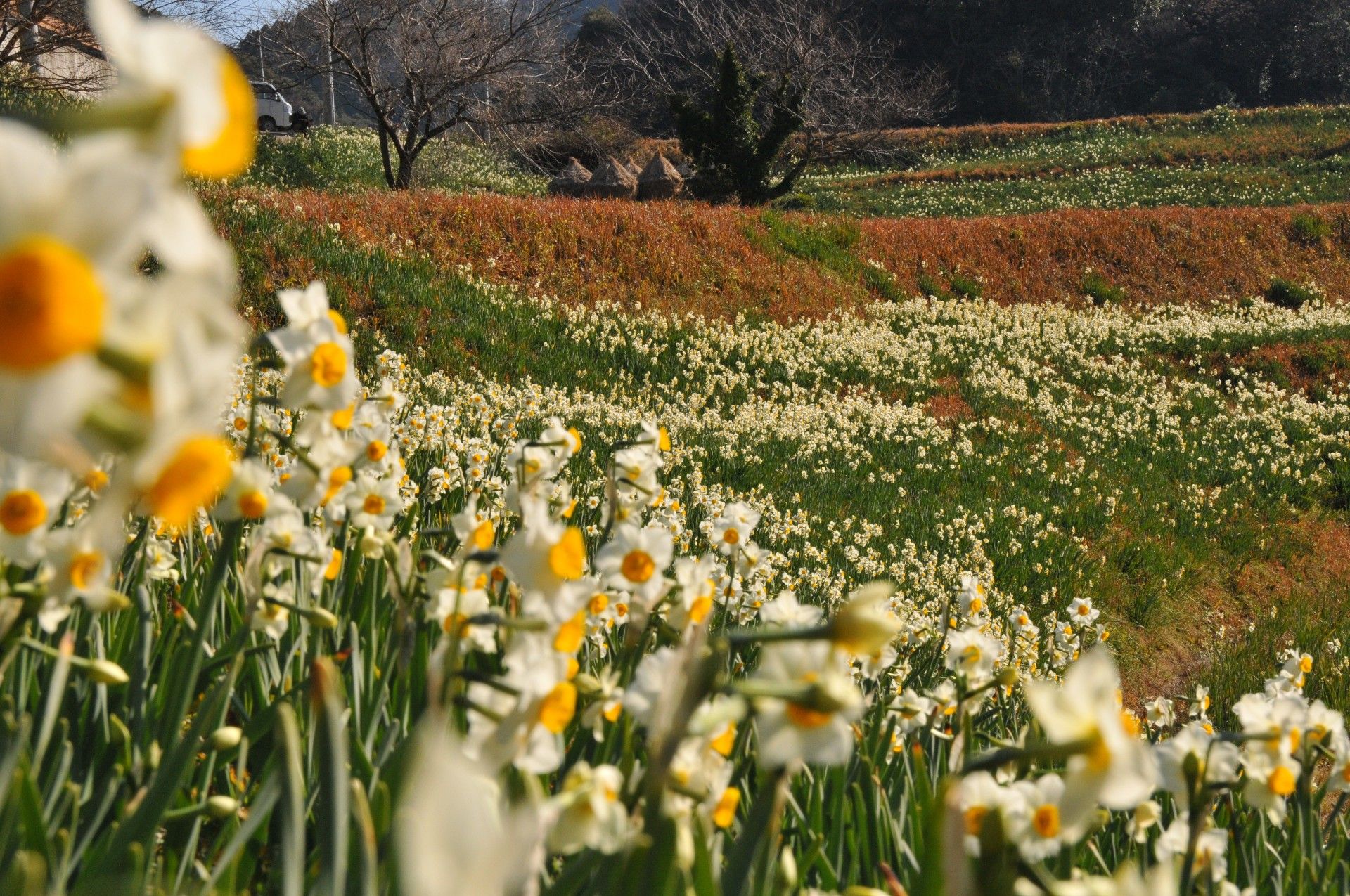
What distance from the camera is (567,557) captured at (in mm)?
946

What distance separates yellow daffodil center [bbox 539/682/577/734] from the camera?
2.81 ft

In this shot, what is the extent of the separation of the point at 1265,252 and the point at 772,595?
17.1 meters

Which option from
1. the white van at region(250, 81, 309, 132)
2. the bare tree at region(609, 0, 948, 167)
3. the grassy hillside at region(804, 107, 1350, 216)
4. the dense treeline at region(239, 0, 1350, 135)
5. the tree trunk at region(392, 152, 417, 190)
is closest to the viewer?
the tree trunk at region(392, 152, 417, 190)

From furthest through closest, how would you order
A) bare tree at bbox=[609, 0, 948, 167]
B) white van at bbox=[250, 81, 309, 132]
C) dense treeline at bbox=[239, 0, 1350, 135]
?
dense treeline at bbox=[239, 0, 1350, 135] < white van at bbox=[250, 81, 309, 132] < bare tree at bbox=[609, 0, 948, 167]

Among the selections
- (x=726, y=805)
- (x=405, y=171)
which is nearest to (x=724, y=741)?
(x=726, y=805)

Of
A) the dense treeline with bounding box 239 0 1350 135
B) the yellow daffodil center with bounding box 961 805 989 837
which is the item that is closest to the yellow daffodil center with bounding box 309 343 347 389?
the yellow daffodil center with bounding box 961 805 989 837

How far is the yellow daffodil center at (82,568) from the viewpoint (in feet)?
3.32

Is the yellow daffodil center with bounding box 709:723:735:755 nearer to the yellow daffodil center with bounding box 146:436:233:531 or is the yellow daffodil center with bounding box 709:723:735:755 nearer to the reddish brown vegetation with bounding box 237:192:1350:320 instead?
the yellow daffodil center with bounding box 146:436:233:531

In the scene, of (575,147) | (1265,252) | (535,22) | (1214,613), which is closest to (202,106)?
(1214,613)

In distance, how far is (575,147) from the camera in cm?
3072

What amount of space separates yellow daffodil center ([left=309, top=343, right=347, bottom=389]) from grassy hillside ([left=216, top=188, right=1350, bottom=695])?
11.3 ft

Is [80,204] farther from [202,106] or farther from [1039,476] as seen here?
[1039,476]

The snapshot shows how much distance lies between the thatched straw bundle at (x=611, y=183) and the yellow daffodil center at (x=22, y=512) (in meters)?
22.3

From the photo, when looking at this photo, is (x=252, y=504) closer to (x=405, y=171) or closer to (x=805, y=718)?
(x=805, y=718)
